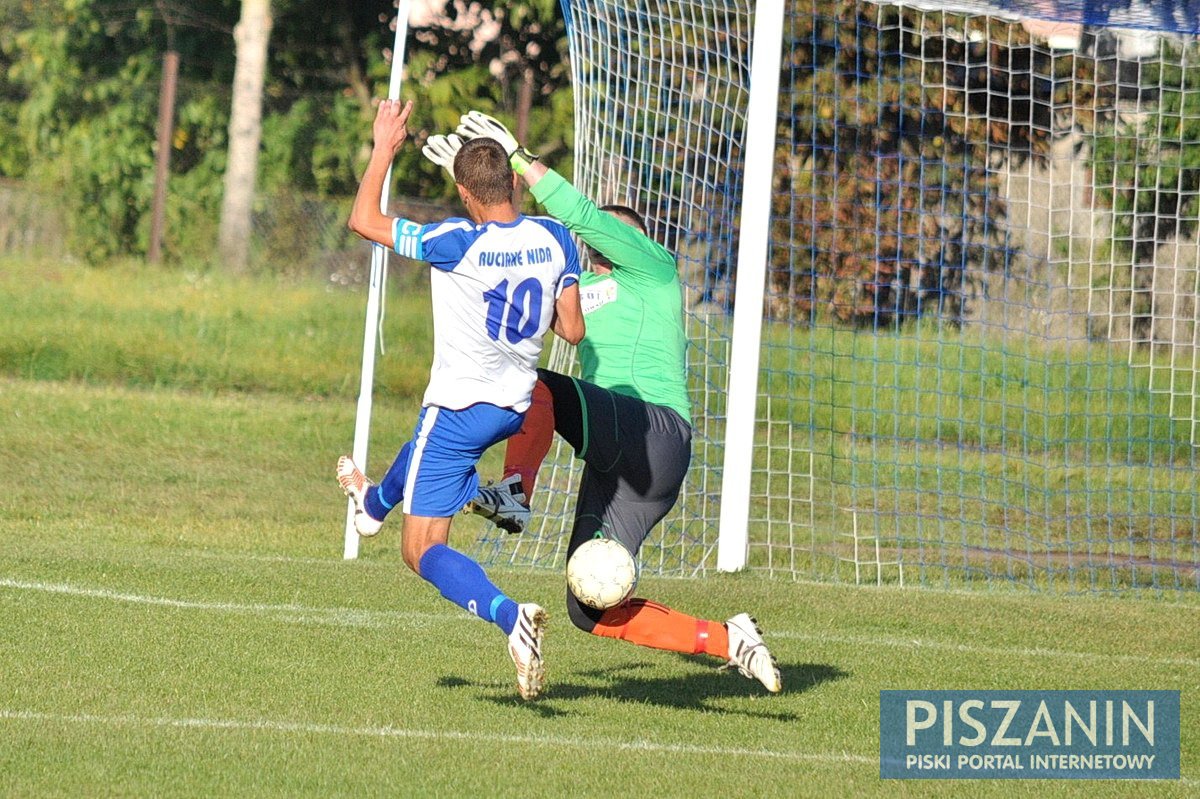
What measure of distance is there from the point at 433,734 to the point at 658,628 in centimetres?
103

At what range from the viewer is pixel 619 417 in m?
6.32

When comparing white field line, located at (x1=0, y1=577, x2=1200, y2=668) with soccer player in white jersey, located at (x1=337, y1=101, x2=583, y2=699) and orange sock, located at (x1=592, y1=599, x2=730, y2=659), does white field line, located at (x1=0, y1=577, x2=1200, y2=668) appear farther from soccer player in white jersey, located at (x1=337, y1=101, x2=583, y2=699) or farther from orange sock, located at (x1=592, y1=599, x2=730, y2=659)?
soccer player in white jersey, located at (x1=337, y1=101, x2=583, y2=699)

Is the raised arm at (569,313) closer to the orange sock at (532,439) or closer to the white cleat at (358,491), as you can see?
the orange sock at (532,439)

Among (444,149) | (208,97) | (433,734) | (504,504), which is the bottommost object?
(433,734)

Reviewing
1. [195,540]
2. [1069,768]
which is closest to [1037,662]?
[1069,768]

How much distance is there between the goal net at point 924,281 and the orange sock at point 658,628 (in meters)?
3.68

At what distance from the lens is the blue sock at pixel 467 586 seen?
231 inches

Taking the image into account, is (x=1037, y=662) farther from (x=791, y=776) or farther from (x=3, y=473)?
(x=3, y=473)

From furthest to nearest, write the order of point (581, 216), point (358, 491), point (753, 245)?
1. point (753, 245)
2. point (358, 491)
3. point (581, 216)

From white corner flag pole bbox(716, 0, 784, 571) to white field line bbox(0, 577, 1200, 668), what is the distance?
5.86 feet

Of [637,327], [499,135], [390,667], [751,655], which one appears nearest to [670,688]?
[751,655]

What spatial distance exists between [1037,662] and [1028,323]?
6.62 m

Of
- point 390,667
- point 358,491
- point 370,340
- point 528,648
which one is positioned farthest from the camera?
point 370,340

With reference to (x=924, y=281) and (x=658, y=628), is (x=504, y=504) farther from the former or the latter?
(x=924, y=281)
